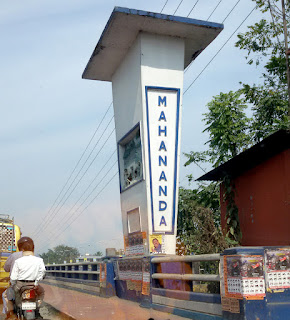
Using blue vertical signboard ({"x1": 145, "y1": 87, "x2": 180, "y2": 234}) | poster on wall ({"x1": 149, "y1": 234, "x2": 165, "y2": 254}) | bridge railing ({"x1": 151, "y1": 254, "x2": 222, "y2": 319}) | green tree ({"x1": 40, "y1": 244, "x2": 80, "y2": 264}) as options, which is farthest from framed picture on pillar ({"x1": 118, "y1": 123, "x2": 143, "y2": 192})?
green tree ({"x1": 40, "y1": 244, "x2": 80, "y2": 264})

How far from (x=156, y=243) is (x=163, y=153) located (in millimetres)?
2863

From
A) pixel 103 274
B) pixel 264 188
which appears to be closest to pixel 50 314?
pixel 103 274

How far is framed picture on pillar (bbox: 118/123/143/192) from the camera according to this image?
14.9m

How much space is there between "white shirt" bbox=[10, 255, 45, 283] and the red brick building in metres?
7.61

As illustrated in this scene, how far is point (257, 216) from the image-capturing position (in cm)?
1451

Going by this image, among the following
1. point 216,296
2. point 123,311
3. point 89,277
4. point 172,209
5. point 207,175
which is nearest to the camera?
point 216,296

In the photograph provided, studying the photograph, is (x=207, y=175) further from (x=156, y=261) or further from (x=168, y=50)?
(x=156, y=261)

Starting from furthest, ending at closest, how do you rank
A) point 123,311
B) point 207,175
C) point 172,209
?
point 207,175
point 172,209
point 123,311

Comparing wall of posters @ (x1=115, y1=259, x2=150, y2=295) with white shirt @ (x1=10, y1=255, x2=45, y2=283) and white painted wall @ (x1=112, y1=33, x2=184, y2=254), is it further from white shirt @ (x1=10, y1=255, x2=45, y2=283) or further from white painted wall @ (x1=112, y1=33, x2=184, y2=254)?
white shirt @ (x1=10, y1=255, x2=45, y2=283)

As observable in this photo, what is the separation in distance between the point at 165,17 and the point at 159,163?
4752mm

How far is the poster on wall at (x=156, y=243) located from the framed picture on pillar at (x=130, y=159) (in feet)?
6.20

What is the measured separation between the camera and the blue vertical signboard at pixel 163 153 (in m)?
14.1

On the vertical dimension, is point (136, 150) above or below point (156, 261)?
above

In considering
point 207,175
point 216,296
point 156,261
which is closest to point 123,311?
point 156,261
